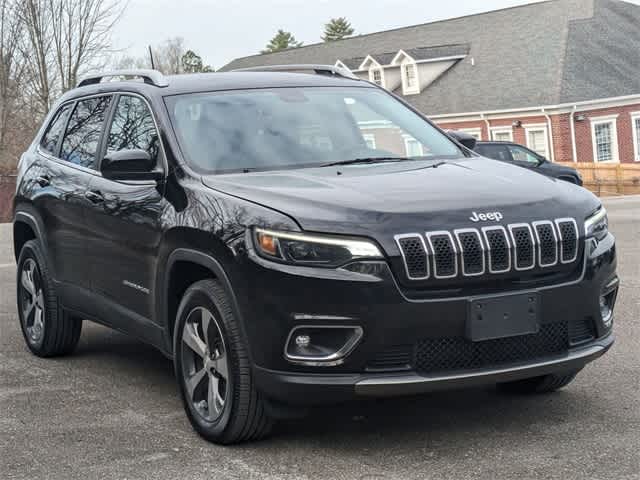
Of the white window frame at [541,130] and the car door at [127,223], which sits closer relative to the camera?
the car door at [127,223]

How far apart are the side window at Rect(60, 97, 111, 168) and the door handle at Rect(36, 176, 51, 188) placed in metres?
0.18

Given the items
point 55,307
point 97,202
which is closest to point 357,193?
point 97,202

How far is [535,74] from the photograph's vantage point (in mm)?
46812

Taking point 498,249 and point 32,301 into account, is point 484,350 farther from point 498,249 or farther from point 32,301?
point 32,301

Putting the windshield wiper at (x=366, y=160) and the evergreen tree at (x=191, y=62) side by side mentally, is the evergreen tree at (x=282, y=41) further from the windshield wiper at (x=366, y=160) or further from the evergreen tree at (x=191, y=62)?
the windshield wiper at (x=366, y=160)

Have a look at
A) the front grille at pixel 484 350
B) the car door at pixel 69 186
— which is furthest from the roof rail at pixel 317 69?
the front grille at pixel 484 350

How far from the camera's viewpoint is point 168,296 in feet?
19.0

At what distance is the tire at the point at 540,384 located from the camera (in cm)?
608

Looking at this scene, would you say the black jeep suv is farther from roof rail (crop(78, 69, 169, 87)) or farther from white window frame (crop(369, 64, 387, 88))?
white window frame (crop(369, 64, 387, 88))

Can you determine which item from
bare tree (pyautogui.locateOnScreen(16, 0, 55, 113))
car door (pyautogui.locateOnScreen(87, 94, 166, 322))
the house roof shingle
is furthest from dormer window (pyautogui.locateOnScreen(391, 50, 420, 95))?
car door (pyautogui.locateOnScreen(87, 94, 166, 322))

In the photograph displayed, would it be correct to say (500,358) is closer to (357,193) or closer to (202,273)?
(357,193)

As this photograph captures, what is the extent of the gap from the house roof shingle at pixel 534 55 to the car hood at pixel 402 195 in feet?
131

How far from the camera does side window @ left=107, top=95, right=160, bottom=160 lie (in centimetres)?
627

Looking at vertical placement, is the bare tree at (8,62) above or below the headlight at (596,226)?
above
